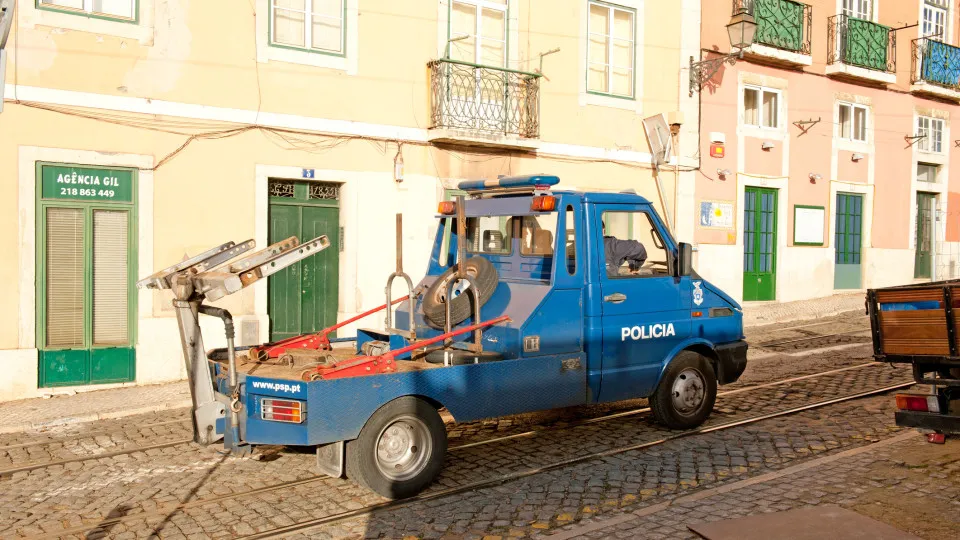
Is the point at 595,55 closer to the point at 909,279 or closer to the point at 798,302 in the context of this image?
the point at 798,302

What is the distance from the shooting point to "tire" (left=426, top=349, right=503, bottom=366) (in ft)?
21.6

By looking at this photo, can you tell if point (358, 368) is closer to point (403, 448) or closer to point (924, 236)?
point (403, 448)

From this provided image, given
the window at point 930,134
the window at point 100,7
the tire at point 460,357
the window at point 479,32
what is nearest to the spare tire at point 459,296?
the tire at point 460,357

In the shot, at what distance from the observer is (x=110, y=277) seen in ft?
36.6

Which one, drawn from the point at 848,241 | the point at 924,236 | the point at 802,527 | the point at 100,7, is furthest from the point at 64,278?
the point at 924,236

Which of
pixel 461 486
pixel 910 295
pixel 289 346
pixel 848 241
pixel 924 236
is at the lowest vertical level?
pixel 461 486

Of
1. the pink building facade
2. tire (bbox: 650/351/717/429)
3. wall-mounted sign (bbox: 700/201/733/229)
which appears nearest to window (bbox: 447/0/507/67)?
the pink building facade

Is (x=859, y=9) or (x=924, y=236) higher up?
(x=859, y=9)

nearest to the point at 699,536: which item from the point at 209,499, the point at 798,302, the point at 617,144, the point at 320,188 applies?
the point at 209,499

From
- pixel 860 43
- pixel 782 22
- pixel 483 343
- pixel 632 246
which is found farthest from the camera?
pixel 860 43

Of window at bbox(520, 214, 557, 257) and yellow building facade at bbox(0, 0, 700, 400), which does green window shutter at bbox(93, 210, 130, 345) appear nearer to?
yellow building facade at bbox(0, 0, 700, 400)

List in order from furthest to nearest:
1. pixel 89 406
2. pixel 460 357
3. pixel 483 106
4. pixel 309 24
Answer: pixel 483 106
pixel 309 24
pixel 89 406
pixel 460 357

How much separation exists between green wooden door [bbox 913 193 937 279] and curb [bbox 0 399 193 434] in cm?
1970

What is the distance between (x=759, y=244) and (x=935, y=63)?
8.26m
